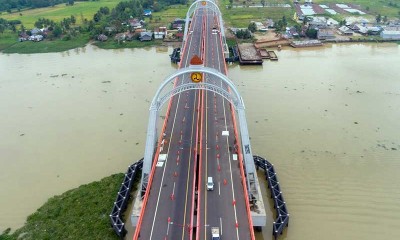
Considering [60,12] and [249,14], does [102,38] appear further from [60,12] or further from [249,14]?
[249,14]

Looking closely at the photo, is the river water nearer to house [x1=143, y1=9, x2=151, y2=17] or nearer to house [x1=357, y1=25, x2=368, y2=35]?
house [x1=357, y1=25, x2=368, y2=35]

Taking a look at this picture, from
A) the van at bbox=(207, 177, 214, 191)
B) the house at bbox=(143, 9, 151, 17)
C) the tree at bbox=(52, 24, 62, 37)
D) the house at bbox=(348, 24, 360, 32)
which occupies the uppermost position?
the house at bbox=(143, 9, 151, 17)

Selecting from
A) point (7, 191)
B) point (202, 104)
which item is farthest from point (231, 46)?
point (7, 191)

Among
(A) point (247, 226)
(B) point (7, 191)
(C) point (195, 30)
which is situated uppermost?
(C) point (195, 30)

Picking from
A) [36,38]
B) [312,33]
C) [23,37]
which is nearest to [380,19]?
[312,33]

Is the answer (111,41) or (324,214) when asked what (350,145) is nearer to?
(324,214)

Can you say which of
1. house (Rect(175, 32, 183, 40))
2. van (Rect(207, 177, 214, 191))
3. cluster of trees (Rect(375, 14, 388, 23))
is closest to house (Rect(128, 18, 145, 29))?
house (Rect(175, 32, 183, 40))
